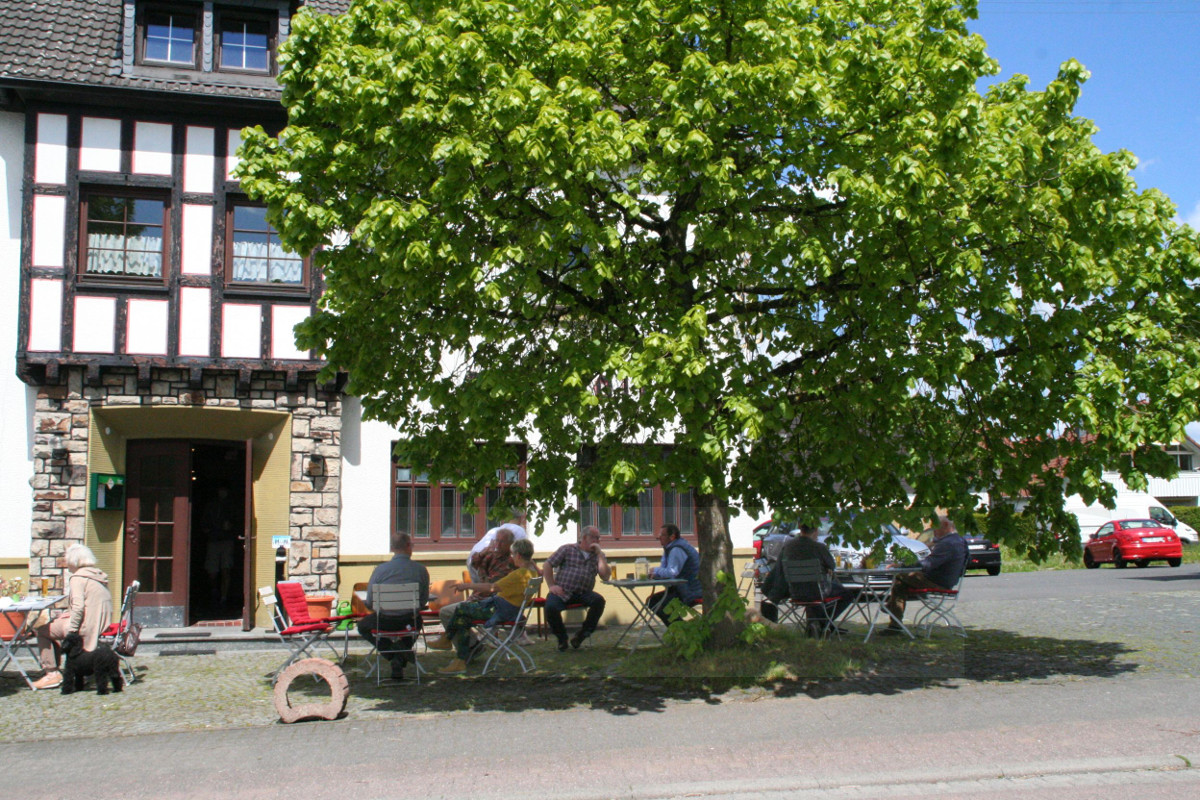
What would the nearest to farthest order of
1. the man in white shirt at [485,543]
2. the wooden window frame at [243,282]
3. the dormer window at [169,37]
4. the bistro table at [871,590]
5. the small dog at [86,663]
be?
the small dog at [86,663] < the bistro table at [871,590] < the man in white shirt at [485,543] < the wooden window frame at [243,282] < the dormer window at [169,37]

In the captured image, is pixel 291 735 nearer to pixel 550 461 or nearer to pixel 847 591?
pixel 550 461

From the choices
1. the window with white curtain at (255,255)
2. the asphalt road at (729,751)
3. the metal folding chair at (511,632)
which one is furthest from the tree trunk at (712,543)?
the window with white curtain at (255,255)

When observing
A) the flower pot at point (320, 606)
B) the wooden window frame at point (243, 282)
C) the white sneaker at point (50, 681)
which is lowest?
the white sneaker at point (50, 681)

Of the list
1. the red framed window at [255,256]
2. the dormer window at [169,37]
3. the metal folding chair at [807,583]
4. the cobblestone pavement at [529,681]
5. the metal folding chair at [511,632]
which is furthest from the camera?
the dormer window at [169,37]

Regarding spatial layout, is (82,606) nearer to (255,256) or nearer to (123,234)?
(255,256)

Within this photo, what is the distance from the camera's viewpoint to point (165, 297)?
13.0 metres

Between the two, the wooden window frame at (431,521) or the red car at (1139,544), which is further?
the red car at (1139,544)

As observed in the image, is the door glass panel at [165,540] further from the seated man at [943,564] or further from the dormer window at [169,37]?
the seated man at [943,564]

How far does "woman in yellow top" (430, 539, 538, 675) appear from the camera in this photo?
998cm

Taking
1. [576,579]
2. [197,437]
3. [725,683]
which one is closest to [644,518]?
[576,579]

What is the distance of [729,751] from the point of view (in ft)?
22.0

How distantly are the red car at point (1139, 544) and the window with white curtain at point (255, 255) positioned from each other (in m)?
22.7

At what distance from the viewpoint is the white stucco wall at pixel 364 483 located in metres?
13.7

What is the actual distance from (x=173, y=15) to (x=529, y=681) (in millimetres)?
10450
